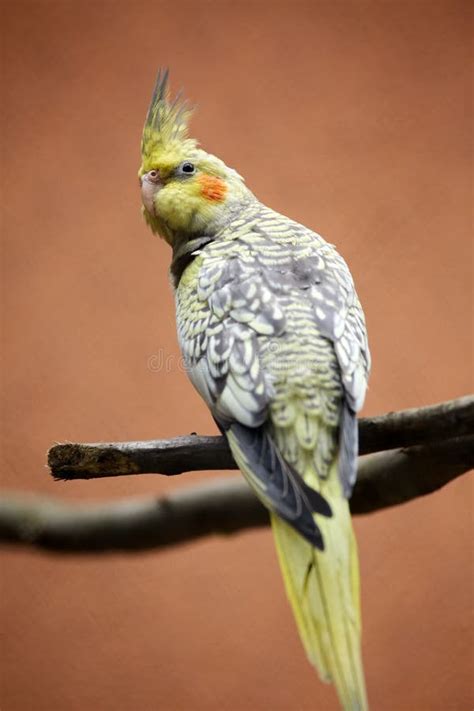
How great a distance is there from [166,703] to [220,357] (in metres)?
1.53

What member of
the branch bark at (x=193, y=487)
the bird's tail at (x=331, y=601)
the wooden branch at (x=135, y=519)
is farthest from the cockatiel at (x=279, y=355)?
the wooden branch at (x=135, y=519)

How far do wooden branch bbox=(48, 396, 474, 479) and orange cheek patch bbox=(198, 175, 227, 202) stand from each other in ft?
2.97

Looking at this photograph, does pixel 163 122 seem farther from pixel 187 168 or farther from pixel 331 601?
pixel 331 601

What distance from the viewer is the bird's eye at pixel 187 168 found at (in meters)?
2.47

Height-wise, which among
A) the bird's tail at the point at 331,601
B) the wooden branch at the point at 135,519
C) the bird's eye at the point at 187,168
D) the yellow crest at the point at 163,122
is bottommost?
the bird's tail at the point at 331,601

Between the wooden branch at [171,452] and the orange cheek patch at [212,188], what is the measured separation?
90 centimetres

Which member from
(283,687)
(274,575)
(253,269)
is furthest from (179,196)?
(283,687)

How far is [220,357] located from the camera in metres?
1.95

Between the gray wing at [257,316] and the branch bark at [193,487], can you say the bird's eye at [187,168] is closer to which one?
the gray wing at [257,316]

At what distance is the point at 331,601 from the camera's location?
1558 millimetres

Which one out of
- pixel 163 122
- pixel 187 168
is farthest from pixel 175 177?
pixel 163 122

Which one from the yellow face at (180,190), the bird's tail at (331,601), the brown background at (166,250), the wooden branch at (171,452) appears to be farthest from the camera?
the brown background at (166,250)

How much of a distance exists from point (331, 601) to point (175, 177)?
4.70ft

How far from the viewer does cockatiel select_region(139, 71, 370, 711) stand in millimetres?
1579
